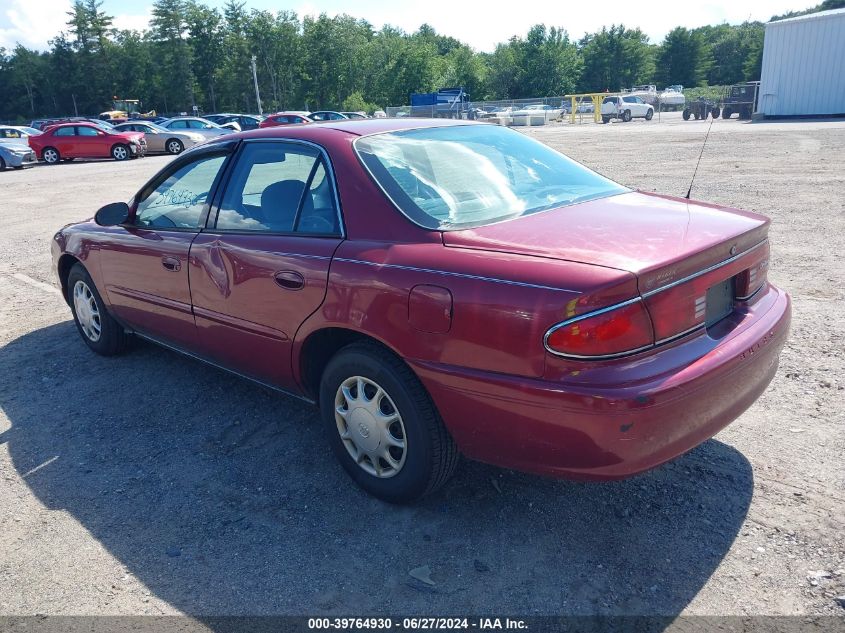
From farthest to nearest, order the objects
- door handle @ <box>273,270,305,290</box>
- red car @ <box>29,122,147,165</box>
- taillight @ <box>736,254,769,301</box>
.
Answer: red car @ <box>29,122,147,165</box> → door handle @ <box>273,270,305,290</box> → taillight @ <box>736,254,769,301</box>

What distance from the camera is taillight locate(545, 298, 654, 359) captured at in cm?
234

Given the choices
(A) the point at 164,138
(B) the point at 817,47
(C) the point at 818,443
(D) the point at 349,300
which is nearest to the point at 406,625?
(D) the point at 349,300

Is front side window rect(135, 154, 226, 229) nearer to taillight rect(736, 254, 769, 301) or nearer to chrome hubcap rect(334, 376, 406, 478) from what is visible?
chrome hubcap rect(334, 376, 406, 478)

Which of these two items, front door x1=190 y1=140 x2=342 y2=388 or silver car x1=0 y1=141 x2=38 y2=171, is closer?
front door x1=190 y1=140 x2=342 y2=388

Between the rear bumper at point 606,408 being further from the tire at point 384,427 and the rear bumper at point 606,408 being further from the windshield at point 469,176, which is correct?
the windshield at point 469,176

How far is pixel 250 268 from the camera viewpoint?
344 centimetres

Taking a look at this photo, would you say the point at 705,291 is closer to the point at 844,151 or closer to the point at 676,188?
the point at 676,188

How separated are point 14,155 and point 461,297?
2822 centimetres

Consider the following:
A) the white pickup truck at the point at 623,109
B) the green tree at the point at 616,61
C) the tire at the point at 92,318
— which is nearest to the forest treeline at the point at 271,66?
the green tree at the point at 616,61

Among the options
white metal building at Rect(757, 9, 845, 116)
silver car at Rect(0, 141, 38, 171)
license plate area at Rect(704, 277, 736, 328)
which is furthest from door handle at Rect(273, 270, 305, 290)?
white metal building at Rect(757, 9, 845, 116)

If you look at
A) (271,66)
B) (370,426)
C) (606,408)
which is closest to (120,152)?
(370,426)

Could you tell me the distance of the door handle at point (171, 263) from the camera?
3.96 metres

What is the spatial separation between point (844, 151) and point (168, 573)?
59.1 ft

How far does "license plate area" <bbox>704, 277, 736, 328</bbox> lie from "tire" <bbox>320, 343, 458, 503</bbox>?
3.88 ft
